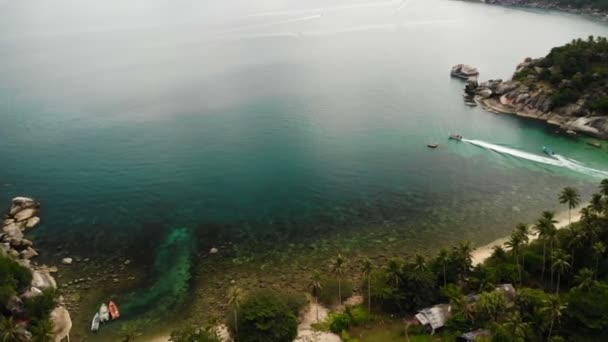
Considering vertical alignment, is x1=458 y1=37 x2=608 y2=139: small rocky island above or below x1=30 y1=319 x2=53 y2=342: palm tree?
above

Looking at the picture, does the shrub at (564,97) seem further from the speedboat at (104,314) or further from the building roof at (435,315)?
the speedboat at (104,314)

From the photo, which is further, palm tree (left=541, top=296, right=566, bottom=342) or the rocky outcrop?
the rocky outcrop

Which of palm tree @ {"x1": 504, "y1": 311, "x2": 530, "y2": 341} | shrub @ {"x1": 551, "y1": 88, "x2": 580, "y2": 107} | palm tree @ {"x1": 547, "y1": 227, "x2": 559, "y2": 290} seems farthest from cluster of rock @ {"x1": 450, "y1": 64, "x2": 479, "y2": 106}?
palm tree @ {"x1": 504, "y1": 311, "x2": 530, "y2": 341}

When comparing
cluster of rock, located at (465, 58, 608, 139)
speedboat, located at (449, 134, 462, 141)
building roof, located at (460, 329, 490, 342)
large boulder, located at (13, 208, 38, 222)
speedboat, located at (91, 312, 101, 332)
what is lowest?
speedboat, located at (91, 312, 101, 332)

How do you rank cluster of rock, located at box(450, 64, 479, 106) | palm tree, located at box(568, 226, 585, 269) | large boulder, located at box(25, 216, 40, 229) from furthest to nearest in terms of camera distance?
1. cluster of rock, located at box(450, 64, 479, 106)
2. large boulder, located at box(25, 216, 40, 229)
3. palm tree, located at box(568, 226, 585, 269)

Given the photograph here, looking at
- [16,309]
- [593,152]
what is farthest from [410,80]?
[16,309]

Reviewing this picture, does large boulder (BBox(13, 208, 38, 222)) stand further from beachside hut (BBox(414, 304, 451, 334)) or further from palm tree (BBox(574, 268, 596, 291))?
palm tree (BBox(574, 268, 596, 291))

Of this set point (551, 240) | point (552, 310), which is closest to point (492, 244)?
point (551, 240)

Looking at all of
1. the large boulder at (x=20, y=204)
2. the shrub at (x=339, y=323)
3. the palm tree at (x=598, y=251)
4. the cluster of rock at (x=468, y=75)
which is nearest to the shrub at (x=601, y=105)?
the cluster of rock at (x=468, y=75)
